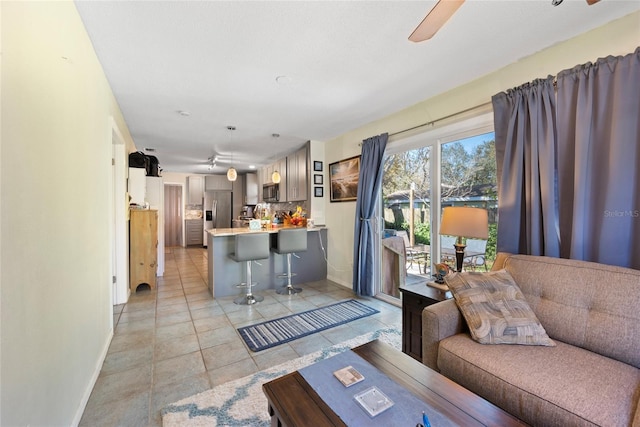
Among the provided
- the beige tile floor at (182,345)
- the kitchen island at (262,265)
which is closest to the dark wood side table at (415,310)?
the beige tile floor at (182,345)

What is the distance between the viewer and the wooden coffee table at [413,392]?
967 millimetres

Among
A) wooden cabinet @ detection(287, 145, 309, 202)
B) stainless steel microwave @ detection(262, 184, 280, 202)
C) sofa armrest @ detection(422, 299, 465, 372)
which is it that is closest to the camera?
sofa armrest @ detection(422, 299, 465, 372)

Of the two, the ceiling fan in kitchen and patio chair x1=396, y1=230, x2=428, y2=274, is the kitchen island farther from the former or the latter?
the ceiling fan in kitchen

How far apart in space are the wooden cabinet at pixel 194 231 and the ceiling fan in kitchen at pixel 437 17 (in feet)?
27.5

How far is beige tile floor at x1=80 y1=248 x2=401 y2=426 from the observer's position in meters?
1.74

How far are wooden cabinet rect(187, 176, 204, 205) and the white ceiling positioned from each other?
5.09m

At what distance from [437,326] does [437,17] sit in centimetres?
165

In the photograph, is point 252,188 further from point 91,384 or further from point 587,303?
point 587,303

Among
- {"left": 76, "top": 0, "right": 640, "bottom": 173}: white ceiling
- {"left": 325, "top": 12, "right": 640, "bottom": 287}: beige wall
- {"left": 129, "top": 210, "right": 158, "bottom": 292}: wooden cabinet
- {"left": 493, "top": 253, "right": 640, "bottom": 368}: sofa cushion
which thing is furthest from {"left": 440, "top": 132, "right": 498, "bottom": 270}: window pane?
{"left": 129, "top": 210, "right": 158, "bottom": 292}: wooden cabinet

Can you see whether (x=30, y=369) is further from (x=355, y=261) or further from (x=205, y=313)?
(x=355, y=261)

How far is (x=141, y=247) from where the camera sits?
12.7 ft

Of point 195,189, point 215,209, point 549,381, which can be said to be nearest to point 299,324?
point 549,381

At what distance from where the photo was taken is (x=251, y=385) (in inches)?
73.5

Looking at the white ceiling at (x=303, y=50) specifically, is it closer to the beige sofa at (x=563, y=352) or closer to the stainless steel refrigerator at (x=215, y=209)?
the beige sofa at (x=563, y=352)
